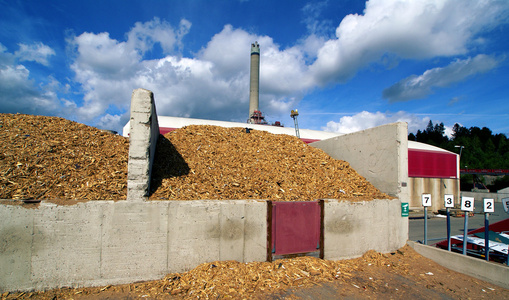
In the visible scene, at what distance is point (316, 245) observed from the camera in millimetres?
6180

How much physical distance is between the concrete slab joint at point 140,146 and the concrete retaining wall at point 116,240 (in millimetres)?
375

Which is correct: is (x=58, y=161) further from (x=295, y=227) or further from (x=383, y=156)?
(x=383, y=156)

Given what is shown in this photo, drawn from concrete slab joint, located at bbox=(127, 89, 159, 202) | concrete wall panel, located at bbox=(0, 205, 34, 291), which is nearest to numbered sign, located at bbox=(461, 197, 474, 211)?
concrete slab joint, located at bbox=(127, 89, 159, 202)

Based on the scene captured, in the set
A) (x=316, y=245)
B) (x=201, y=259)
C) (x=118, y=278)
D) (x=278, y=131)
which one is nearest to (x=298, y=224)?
(x=316, y=245)

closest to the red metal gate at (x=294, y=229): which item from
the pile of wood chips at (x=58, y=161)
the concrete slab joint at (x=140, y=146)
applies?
the concrete slab joint at (x=140, y=146)

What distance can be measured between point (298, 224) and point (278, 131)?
634 inches

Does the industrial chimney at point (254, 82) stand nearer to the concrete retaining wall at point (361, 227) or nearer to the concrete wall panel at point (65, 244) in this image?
the concrete retaining wall at point (361, 227)

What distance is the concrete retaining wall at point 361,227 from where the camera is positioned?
631 cm

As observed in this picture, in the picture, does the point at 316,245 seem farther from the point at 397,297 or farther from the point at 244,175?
the point at 244,175

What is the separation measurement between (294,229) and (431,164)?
782 inches

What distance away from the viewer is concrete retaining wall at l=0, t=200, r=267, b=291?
4383 millimetres

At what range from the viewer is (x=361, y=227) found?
21.7 ft

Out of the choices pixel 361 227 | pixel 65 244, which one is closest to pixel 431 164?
pixel 361 227

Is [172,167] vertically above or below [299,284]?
above
